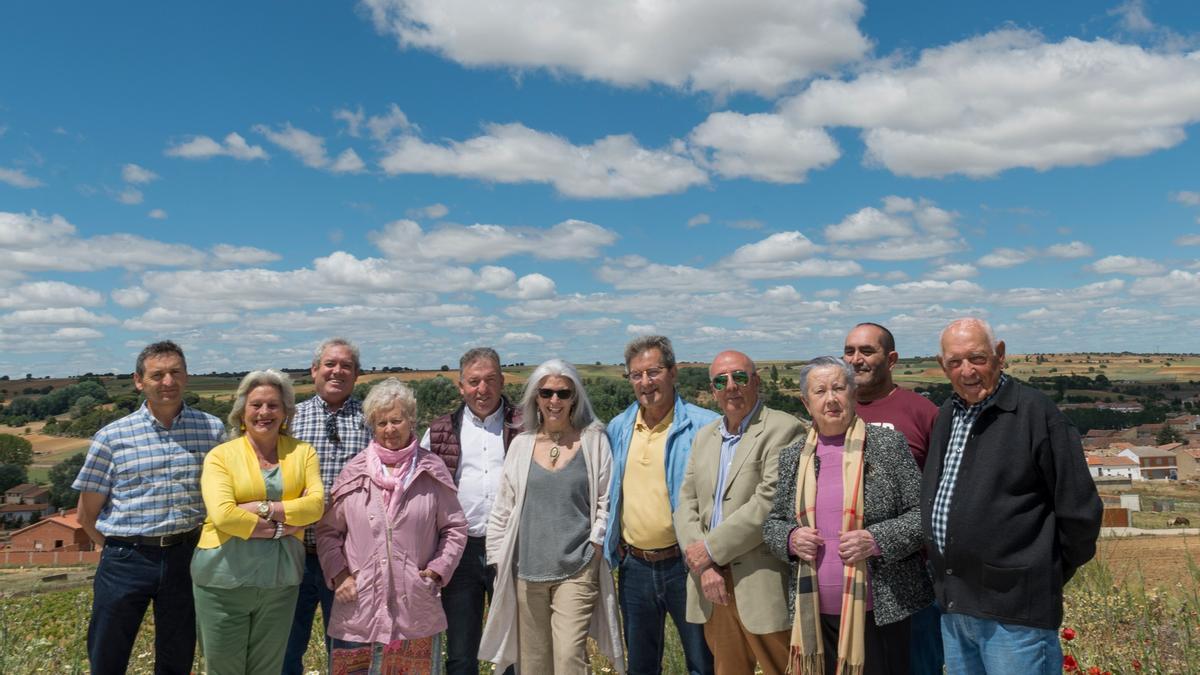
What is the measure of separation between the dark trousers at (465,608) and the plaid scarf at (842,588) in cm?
193

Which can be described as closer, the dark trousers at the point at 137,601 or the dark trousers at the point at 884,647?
the dark trousers at the point at 884,647

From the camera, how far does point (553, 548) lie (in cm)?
438

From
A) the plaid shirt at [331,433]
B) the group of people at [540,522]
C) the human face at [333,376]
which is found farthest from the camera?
the human face at [333,376]

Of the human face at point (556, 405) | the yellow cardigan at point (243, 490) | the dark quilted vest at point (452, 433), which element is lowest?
the yellow cardigan at point (243, 490)

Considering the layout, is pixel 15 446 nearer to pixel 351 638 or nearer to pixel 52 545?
pixel 52 545

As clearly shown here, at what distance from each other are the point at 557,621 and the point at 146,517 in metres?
2.37

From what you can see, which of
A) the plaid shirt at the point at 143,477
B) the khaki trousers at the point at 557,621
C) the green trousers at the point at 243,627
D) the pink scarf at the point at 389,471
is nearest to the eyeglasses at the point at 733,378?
the khaki trousers at the point at 557,621

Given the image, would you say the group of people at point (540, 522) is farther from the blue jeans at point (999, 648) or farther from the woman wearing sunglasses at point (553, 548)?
the blue jeans at point (999, 648)

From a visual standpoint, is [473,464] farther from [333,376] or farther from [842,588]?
[842,588]

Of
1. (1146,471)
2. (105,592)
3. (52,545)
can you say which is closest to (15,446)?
(52,545)

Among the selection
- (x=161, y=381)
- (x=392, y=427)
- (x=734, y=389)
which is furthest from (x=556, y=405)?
(x=161, y=381)

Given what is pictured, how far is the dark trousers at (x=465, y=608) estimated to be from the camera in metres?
4.66

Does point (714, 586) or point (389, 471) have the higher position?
point (389, 471)

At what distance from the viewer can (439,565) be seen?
4.36 metres
